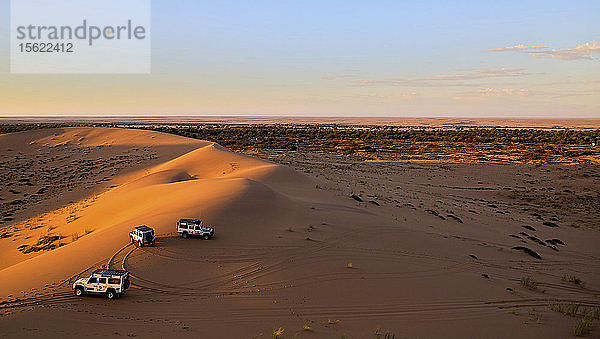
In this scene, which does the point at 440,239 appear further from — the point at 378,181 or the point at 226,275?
the point at 378,181

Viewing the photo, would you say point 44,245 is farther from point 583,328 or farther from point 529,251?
point 529,251

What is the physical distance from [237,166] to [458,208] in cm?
1589

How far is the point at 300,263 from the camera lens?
12.0m

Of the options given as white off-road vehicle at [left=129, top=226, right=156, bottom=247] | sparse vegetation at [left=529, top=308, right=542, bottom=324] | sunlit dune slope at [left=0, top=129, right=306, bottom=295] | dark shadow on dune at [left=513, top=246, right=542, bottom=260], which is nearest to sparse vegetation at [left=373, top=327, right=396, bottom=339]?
sparse vegetation at [left=529, top=308, right=542, bottom=324]

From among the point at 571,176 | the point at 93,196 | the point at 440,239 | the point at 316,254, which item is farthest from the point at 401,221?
the point at 571,176

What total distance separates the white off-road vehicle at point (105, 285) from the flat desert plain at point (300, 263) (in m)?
0.22

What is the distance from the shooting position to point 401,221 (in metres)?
19.2

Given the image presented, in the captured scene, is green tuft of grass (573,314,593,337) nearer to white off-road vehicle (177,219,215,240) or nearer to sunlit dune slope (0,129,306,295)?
sunlit dune slope (0,129,306,295)

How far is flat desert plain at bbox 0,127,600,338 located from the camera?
29.2 ft

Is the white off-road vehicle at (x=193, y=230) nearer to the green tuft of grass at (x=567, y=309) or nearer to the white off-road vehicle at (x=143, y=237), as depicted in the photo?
the white off-road vehicle at (x=143, y=237)

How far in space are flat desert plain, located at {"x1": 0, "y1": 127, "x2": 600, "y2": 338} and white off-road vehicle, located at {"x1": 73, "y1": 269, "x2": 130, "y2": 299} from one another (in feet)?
0.72

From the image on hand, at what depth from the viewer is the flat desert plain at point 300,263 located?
889 cm

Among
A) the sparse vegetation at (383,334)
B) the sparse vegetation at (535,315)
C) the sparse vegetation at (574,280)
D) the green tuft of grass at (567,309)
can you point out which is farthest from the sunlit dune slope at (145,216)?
the sparse vegetation at (574,280)

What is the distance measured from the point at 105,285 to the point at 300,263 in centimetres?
517
